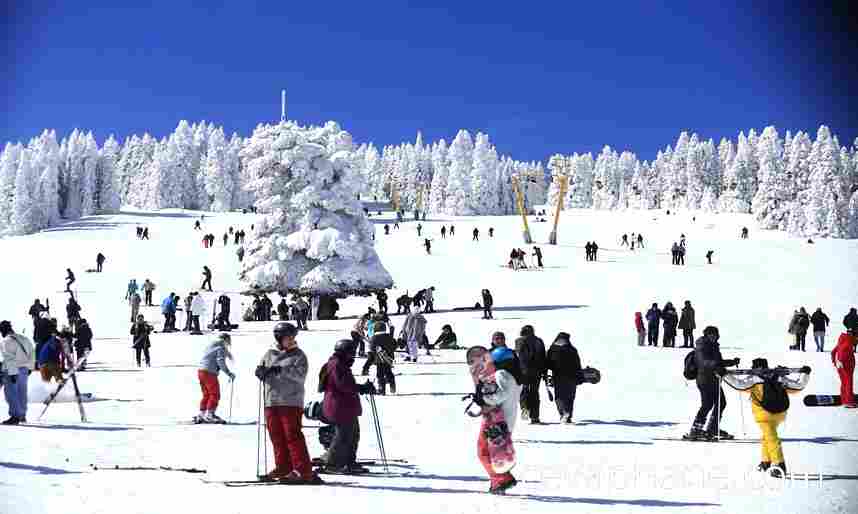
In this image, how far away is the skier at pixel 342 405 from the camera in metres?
8.88

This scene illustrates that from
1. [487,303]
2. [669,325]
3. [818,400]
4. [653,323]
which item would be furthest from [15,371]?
[487,303]

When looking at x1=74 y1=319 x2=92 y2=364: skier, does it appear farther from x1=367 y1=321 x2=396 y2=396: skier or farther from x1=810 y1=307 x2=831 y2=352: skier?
x1=810 y1=307 x2=831 y2=352: skier

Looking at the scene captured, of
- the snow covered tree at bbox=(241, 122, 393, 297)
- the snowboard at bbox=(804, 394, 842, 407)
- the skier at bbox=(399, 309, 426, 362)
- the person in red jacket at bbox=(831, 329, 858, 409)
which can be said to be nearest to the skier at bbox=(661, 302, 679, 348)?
the skier at bbox=(399, 309, 426, 362)

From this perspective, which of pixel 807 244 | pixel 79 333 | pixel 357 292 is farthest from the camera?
pixel 807 244

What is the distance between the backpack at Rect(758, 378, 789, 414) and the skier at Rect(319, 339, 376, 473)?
13.4 feet

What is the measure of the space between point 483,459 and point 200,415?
635cm

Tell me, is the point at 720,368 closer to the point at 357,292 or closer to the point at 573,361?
the point at 573,361

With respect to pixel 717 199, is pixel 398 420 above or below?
below

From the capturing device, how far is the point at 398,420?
44.1 ft

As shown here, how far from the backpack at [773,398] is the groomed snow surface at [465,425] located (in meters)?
0.76

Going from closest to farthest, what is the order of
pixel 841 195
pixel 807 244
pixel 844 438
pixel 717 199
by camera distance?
pixel 844 438 → pixel 807 244 → pixel 841 195 → pixel 717 199

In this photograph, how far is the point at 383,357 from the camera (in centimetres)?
1578

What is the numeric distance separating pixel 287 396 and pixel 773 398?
497cm

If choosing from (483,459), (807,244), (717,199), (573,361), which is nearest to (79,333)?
(573,361)
